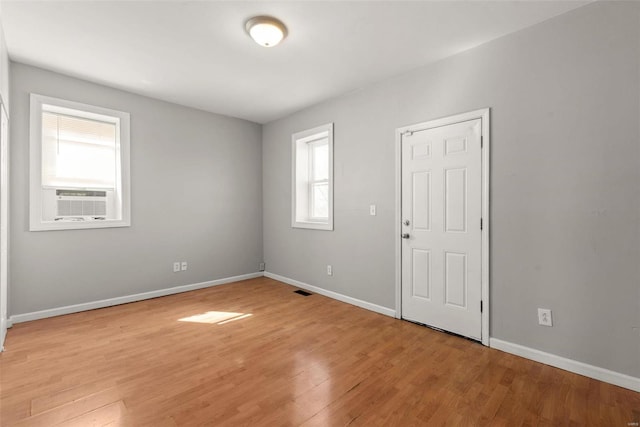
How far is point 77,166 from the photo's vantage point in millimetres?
3471

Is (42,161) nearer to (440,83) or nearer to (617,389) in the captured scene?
(440,83)

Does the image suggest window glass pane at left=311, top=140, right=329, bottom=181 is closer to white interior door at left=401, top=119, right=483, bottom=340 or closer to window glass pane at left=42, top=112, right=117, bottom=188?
white interior door at left=401, top=119, right=483, bottom=340

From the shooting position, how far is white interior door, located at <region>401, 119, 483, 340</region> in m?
2.70

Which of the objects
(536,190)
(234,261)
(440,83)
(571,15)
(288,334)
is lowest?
(288,334)

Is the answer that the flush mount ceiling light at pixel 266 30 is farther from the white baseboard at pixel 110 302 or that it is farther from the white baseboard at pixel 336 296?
the white baseboard at pixel 110 302

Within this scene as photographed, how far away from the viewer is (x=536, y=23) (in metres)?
2.33

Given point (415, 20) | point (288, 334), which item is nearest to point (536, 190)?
point (415, 20)

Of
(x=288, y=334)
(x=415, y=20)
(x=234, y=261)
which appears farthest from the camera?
(x=234, y=261)

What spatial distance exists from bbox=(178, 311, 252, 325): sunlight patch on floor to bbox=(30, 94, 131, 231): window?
64.0 inches

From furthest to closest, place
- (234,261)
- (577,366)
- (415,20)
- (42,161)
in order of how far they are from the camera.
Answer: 1. (234,261)
2. (42,161)
3. (415,20)
4. (577,366)

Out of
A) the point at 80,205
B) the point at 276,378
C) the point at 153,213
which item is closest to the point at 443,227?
the point at 276,378

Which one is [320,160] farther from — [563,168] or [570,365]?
[570,365]

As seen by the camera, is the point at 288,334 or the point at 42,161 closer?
the point at 288,334

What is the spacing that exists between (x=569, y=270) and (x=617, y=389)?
31.9 inches
